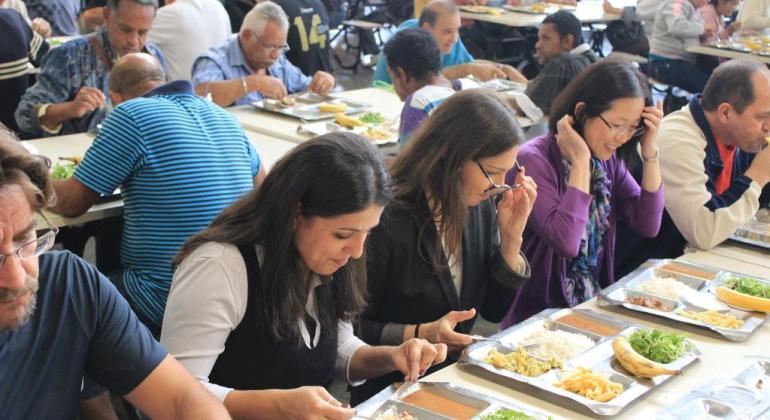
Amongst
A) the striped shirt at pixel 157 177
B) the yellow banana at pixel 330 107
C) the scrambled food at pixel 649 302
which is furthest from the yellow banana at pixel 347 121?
the scrambled food at pixel 649 302

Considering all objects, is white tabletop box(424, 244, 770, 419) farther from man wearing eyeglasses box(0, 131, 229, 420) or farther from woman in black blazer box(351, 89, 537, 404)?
man wearing eyeglasses box(0, 131, 229, 420)

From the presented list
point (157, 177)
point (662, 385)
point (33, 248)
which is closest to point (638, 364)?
point (662, 385)

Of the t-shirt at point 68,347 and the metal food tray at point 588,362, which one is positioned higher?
the t-shirt at point 68,347

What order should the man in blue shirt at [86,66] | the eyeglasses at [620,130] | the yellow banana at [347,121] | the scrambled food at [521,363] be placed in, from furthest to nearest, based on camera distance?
the yellow banana at [347,121], the man in blue shirt at [86,66], the eyeglasses at [620,130], the scrambled food at [521,363]

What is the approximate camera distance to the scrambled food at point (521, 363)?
2170 millimetres

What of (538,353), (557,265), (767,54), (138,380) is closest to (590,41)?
(767,54)

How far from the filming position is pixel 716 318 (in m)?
2.53

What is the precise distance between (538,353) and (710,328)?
1.76 ft

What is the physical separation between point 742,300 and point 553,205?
64 centimetres

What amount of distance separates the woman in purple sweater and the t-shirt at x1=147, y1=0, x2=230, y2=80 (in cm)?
284

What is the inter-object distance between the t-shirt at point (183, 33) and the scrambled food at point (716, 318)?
3470mm

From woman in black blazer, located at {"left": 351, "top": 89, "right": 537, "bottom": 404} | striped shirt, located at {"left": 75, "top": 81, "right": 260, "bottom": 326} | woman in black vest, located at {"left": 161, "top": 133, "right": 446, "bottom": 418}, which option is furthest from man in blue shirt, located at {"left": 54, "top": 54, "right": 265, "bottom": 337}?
woman in black vest, located at {"left": 161, "top": 133, "right": 446, "bottom": 418}

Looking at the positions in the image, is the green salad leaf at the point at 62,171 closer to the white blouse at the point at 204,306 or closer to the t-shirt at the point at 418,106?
the t-shirt at the point at 418,106

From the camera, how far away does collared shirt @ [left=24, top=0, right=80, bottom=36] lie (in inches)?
260
